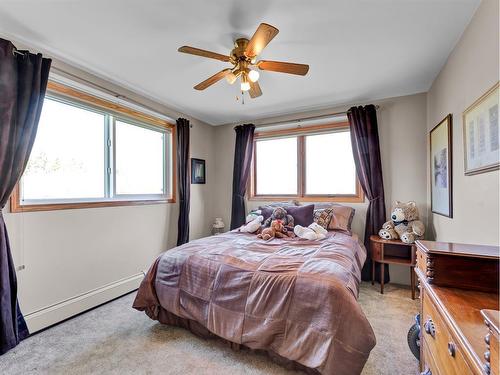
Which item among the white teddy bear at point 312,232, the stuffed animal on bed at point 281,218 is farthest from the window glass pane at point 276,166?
the white teddy bear at point 312,232

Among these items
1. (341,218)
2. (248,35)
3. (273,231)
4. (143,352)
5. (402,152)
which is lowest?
(143,352)

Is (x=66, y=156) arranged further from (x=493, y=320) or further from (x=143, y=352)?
(x=493, y=320)

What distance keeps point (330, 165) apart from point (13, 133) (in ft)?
11.5

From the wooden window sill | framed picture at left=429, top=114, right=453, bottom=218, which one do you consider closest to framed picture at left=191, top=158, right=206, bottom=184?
the wooden window sill

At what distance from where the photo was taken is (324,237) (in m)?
2.65

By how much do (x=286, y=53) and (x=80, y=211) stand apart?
8.27 feet

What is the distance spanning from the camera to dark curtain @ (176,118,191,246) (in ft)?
11.5

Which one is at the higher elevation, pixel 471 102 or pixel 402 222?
pixel 471 102

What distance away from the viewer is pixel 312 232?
8.77ft

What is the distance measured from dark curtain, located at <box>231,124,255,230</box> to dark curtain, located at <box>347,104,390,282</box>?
164 centimetres

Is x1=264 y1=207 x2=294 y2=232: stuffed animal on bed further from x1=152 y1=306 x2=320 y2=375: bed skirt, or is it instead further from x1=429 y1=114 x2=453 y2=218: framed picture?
x1=429 y1=114 x2=453 y2=218: framed picture

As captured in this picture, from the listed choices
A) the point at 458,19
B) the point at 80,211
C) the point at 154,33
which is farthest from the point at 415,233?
the point at 80,211

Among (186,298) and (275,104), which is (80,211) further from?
(275,104)

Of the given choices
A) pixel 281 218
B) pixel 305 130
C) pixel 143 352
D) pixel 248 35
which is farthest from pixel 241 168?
pixel 143 352
